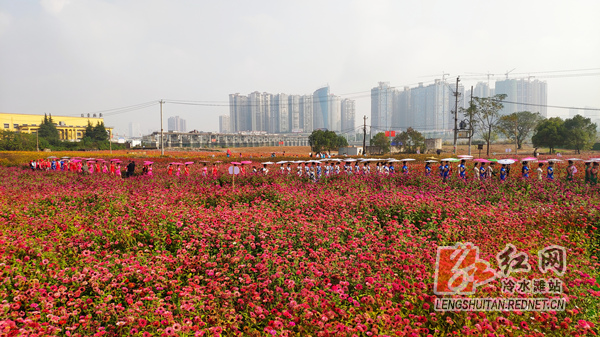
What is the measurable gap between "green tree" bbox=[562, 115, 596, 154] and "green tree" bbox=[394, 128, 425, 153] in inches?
717

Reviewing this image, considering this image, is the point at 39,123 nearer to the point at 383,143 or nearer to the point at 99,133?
the point at 99,133

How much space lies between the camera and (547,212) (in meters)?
6.87

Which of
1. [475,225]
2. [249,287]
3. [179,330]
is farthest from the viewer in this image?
[475,225]

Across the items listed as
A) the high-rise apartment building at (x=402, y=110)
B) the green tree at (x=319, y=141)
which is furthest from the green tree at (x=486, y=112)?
the high-rise apartment building at (x=402, y=110)

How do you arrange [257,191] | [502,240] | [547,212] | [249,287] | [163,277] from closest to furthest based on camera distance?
[249,287] → [163,277] → [502,240] → [547,212] → [257,191]

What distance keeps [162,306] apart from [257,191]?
5.97 m

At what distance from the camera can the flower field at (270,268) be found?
10.7 ft

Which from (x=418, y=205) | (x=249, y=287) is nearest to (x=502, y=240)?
(x=418, y=205)

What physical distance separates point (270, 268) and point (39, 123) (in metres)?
108

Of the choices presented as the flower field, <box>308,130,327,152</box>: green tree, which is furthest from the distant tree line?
the flower field

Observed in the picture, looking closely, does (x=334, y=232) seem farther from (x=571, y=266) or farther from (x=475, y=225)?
(x=571, y=266)

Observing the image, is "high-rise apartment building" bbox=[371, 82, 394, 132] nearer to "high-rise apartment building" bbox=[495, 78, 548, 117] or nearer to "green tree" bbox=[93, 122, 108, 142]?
"high-rise apartment building" bbox=[495, 78, 548, 117]

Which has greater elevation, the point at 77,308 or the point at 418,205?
the point at 418,205

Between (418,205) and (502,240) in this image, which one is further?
(418,205)
